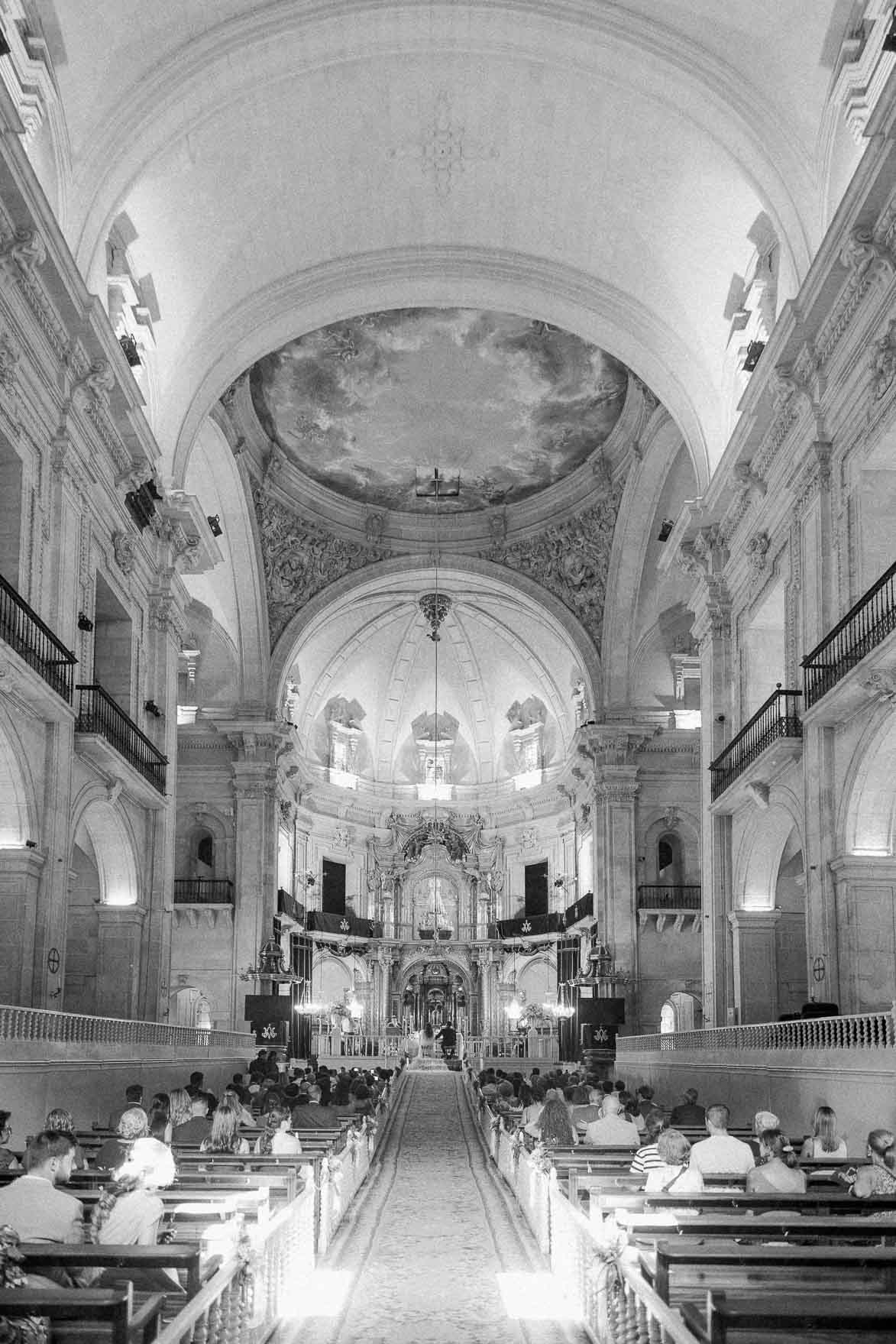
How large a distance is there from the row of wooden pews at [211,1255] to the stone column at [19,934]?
14.8 ft

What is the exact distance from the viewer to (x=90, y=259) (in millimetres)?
18266

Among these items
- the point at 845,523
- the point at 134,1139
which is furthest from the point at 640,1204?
the point at 845,523

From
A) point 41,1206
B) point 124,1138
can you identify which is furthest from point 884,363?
point 41,1206

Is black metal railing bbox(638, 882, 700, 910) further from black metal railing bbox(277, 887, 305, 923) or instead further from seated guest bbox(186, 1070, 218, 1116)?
seated guest bbox(186, 1070, 218, 1116)

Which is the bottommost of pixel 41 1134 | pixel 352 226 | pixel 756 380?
pixel 41 1134

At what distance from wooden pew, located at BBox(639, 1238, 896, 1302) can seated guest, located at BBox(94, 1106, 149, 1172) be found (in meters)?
3.21

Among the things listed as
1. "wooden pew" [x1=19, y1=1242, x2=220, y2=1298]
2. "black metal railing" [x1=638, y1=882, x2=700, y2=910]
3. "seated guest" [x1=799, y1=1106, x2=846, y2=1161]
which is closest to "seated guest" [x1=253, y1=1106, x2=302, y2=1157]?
"seated guest" [x1=799, y1=1106, x2=846, y2=1161]

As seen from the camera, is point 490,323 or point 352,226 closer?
point 352,226

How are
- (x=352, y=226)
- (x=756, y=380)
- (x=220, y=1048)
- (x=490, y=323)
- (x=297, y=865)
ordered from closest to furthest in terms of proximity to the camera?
(x=756, y=380), (x=352, y=226), (x=220, y=1048), (x=490, y=323), (x=297, y=865)

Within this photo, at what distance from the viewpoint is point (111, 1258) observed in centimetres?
509

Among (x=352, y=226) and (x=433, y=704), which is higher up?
(x=352, y=226)

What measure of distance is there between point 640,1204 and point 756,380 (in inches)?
543

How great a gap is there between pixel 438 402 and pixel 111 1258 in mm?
29985

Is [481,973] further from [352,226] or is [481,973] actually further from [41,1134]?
[41,1134]
